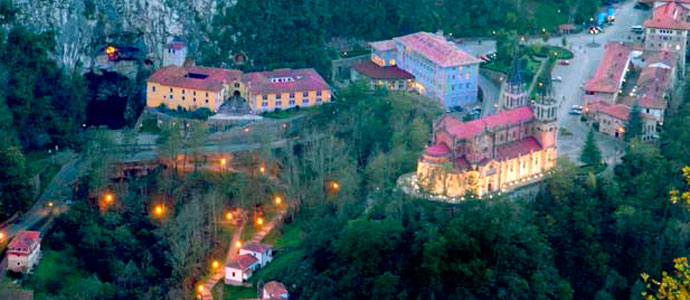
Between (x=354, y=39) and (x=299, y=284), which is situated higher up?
(x=354, y=39)

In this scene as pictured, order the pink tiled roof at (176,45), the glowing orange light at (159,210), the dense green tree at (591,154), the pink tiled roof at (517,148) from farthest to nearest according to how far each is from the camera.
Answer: the pink tiled roof at (176,45)
the glowing orange light at (159,210)
the dense green tree at (591,154)
the pink tiled roof at (517,148)

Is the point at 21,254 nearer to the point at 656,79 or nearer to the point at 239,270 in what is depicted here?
the point at 239,270

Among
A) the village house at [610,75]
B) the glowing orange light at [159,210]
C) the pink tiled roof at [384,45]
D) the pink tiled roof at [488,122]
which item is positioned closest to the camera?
the pink tiled roof at [488,122]

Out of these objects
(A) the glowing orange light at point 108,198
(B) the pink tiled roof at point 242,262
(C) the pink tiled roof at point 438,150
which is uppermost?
(C) the pink tiled roof at point 438,150

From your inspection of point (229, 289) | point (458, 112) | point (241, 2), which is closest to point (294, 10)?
point (241, 2)

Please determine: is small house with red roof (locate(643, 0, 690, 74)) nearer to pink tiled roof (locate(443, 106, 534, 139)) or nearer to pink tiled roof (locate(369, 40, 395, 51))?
pink tiled roof (locate(369, 40, 395, 51))

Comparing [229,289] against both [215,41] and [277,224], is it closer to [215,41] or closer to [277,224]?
[277,224]

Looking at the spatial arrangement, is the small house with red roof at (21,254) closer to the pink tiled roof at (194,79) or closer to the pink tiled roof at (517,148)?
the pink tiled roof at (194,79)

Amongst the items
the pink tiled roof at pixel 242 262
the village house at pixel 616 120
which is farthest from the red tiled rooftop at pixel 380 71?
the pink tiled roof at pixel 242 262
